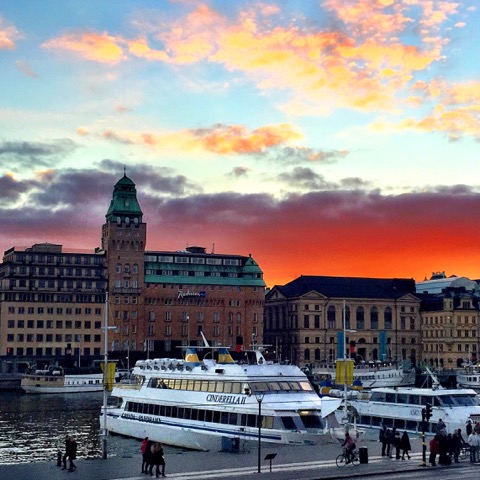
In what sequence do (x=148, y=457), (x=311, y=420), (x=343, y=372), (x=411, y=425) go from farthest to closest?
(x=343, y=372)
(x=411, y=425)
(x=311, y=420)
(x=148, y=457)

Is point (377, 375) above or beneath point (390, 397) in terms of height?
beneath

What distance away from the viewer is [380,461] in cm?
4881

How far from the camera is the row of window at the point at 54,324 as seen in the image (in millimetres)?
178350

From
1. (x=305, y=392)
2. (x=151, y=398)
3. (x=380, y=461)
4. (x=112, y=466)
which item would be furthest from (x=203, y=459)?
(x=151, y=398)

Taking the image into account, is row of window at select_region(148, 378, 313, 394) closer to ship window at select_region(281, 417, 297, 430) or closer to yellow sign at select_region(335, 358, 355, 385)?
ship window at select_region(281, 417, 297, 430)

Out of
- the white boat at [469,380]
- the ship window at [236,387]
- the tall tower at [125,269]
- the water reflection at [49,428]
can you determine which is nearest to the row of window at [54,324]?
the tall tower at [125,269]

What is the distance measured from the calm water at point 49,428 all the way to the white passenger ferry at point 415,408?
20.7 meters

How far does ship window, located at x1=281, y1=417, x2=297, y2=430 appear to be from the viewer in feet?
193

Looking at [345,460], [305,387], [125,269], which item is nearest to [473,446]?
[345,460]

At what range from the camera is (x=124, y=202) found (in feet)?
633

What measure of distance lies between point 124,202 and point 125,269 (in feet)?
53.9

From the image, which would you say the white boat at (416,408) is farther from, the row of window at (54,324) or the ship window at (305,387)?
the row of window at (54,324)

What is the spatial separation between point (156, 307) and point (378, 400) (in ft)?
404

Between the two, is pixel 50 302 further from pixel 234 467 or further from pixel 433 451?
pixel 433 451
